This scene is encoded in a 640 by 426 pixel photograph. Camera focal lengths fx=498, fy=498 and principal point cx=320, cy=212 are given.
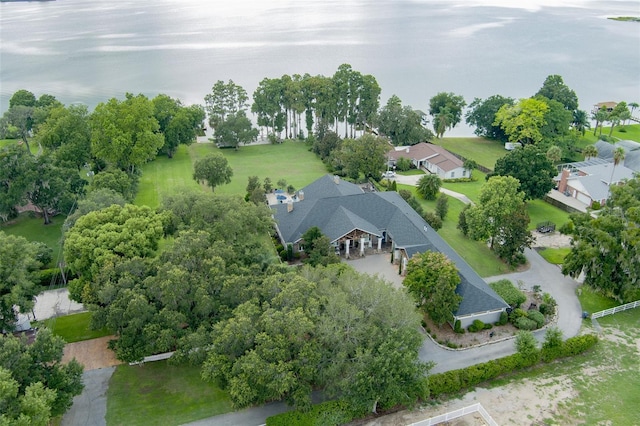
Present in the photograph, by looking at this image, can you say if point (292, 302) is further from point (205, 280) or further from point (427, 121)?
point (427, 121)

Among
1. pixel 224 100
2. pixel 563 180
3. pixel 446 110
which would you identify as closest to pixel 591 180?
pixel 563 180

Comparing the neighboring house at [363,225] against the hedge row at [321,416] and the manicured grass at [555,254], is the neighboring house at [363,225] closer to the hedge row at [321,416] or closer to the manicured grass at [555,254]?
the manicured grass at [555,254]

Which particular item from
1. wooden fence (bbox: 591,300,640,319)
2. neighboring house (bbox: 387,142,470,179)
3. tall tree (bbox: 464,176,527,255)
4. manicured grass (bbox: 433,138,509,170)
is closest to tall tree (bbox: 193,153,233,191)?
neighboring house (bbox: 387,142,470,179)

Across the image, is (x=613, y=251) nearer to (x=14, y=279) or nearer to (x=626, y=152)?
(x=626, y=152)

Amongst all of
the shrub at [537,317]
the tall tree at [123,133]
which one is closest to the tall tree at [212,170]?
the tall tree at [123,133]

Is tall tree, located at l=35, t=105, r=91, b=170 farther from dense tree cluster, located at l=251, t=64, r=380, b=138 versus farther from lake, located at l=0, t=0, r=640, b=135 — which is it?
lake, located at l=0, t=0, r=640, b=135

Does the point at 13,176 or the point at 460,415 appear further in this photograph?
the point at 13,176

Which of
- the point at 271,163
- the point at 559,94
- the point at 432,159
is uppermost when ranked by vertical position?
the point at 559,94

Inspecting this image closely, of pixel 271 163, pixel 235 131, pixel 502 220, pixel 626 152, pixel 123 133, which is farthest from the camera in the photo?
pixel 235 131
